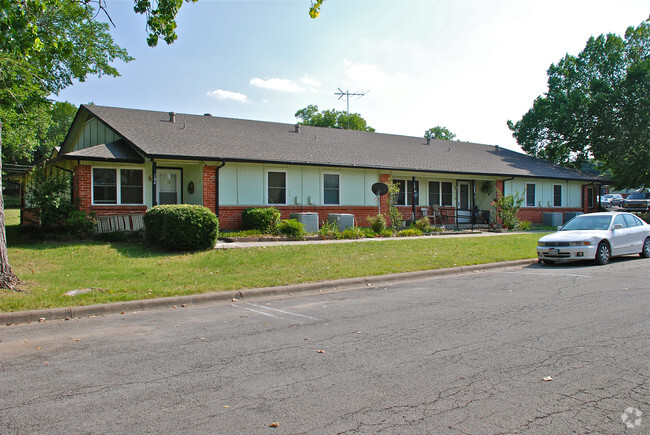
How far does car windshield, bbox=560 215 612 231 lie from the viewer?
13.6 metres

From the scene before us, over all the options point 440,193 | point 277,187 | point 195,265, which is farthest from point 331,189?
point 195,265

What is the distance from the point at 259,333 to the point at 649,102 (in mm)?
35614

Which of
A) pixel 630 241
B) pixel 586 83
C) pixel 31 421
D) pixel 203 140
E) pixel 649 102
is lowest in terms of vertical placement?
pixel 31 421

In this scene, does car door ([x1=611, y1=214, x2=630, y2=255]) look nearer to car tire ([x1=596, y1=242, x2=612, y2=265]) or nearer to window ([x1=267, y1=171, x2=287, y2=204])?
car tire ([x1=596, y1=242, x2=612, y2=265])

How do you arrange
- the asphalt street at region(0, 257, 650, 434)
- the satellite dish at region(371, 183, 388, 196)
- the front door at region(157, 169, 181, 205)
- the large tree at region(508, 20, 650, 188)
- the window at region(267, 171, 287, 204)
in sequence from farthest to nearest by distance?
the large tree at region(508, 20, 650, 188)
the satellite dish at region(371, 183, 388, 196)
the window at region(267, 171, 287, 204)
the front door at region(157, 169, 181, 205)
the asphalt street at region(0, 257, 650, 434)

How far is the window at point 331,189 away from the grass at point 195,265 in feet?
19.8

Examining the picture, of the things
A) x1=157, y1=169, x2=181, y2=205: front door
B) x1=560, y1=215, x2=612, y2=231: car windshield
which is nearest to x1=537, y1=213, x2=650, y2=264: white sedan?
x1=560, y1=215, x2=612, y2=231: car windshield

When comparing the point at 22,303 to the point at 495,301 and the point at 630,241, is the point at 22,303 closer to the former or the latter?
the point at 495,301

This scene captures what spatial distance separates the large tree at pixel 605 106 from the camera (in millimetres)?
33281

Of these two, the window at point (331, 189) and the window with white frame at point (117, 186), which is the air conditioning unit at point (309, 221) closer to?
the window at point (331, 189)

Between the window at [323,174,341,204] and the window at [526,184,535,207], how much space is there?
43.0ft

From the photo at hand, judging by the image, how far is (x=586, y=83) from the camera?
120 ft

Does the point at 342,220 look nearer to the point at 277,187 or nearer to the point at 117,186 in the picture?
the point at 277,187

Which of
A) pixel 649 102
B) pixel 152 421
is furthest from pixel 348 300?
pixel 649 102
